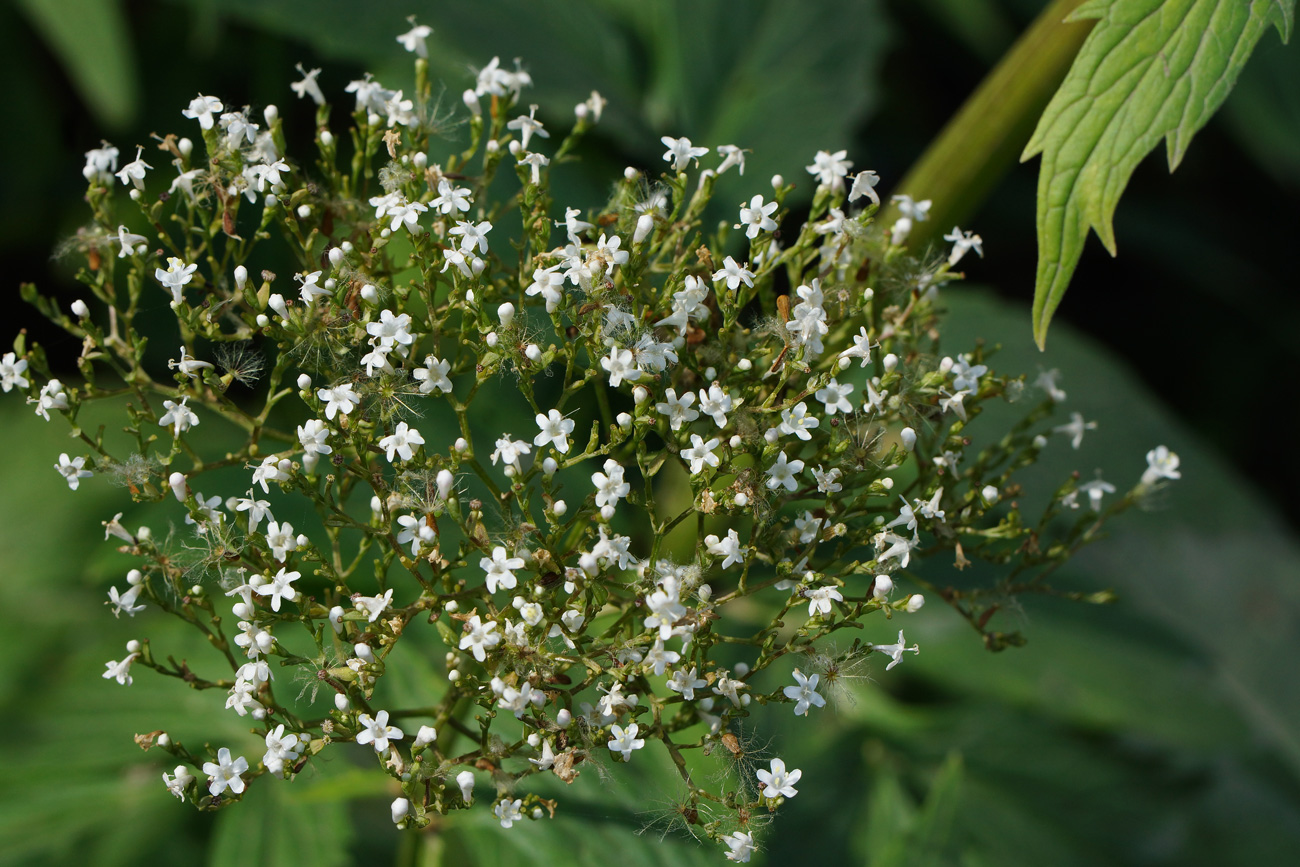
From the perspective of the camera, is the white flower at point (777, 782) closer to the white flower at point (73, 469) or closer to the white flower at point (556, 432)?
the white flower at point (556, 432)

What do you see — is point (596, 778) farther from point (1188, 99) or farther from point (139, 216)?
point (139, 216)

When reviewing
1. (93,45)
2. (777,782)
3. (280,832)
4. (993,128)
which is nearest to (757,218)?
(777,782)

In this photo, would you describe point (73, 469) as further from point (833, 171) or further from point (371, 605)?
point (833, 171)

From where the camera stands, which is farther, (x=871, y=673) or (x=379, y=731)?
(x=871, y=673)

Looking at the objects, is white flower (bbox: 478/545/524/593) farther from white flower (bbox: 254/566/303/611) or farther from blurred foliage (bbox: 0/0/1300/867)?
blurred foliage (bbox: 0/0/1300/867)

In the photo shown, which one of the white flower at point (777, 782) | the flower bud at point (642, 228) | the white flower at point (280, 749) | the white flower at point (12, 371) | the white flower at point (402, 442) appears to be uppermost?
the white flower at point (12, 371)

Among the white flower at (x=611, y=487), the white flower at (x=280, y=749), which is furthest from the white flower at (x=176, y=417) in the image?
the white flower at (x=611, y=487)
